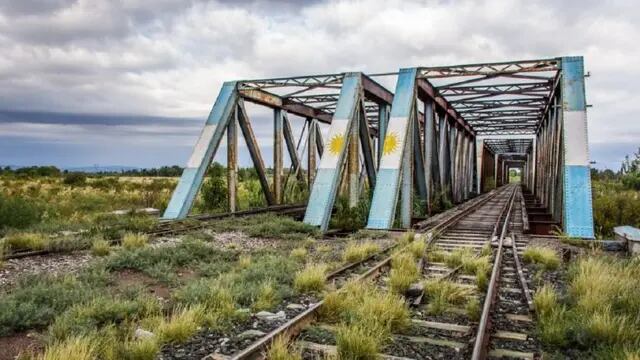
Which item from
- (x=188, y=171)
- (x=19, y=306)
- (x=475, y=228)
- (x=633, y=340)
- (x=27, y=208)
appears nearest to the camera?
(x=633, y=340)

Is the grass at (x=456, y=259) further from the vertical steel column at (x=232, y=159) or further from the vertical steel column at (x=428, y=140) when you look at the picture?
the vertical steel column at (x=232, y=159)

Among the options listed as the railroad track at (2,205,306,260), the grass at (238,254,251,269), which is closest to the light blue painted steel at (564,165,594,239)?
the grass at (238,254,251,269)

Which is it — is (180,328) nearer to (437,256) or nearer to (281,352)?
(281,352)

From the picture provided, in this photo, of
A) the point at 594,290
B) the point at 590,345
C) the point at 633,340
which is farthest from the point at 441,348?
the point at 594,290

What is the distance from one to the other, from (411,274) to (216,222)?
820cm

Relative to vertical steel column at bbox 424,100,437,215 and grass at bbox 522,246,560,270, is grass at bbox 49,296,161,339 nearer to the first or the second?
grass at bbox 522,246,560,270

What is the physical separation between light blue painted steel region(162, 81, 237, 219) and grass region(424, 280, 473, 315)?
1065cm

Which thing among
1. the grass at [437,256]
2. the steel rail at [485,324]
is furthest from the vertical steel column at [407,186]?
the steel rail at [485,324]

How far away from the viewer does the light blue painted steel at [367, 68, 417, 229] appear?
1407 cm

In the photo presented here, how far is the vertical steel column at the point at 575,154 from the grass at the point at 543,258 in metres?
3.59

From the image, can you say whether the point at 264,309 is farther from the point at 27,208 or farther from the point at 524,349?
the point at 27,208

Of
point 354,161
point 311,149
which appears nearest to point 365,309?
point 354,161

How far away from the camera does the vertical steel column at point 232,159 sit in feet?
58.4

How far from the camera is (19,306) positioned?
5.39 meters
